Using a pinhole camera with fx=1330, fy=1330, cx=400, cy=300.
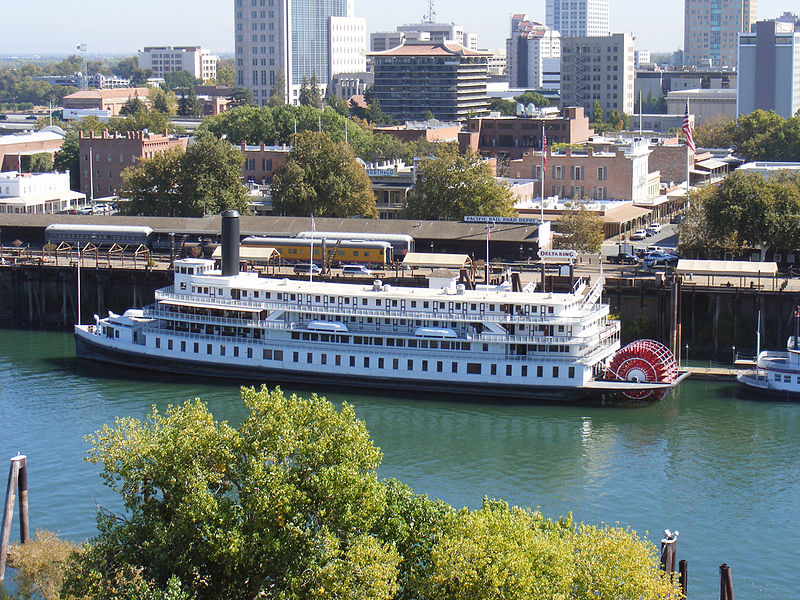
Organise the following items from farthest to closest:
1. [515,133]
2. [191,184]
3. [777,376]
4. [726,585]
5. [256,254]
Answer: [515,133] < [191,184] < [256,254] < [777,376] < [726,585]

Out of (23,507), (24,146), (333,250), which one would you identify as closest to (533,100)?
(24,146)

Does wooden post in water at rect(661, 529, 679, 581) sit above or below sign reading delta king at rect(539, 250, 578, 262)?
below

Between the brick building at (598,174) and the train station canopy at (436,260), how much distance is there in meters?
26.4

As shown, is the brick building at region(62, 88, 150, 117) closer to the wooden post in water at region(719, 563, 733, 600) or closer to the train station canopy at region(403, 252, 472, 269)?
the train station canopy at region(403, 252, 472, 269)

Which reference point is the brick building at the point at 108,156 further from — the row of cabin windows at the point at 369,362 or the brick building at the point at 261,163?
the row of cabin windows at the point at 369,362

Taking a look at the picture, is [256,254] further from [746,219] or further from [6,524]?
[6,524]

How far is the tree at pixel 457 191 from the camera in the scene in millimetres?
78875

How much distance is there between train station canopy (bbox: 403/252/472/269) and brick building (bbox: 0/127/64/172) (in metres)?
55.4

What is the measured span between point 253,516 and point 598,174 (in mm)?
67159

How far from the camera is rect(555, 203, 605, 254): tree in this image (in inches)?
2805

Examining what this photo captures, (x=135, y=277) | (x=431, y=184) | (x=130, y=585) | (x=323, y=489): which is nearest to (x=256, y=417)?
(x=323, y=489)

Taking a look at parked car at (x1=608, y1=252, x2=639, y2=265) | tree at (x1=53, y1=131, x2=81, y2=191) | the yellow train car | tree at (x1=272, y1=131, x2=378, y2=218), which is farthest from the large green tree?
parked car at (x1=608, y1=252, x2=639, y2=265)

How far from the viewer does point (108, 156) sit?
104 metres

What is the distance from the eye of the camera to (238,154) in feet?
278
